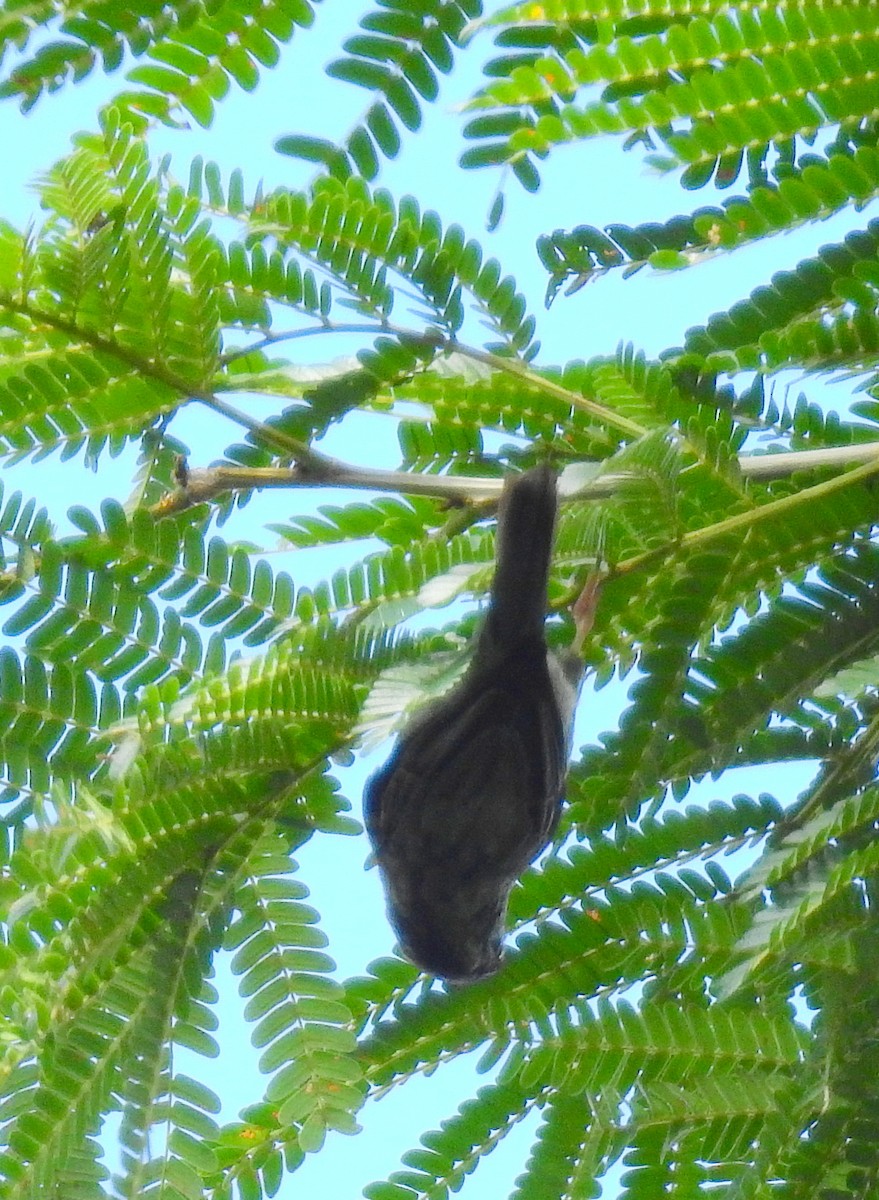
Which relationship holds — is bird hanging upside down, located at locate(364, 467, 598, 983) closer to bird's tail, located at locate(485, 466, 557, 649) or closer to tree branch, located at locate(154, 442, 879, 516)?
bird's tail, located at locate(485, 466, 557, 649)

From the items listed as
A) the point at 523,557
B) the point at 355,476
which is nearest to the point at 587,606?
the point at 523,557

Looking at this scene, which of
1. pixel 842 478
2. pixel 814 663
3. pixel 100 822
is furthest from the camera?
pixel 814 663

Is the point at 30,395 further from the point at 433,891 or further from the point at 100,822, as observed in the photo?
the point at 433,891

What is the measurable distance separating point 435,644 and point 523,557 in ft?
0.68

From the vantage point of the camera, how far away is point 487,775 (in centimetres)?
216

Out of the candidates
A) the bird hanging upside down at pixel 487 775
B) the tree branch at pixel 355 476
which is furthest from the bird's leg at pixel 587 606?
the tree branch at pixel 355 476

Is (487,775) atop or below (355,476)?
below

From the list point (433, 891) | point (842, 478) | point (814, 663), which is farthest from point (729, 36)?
point (433, 891)

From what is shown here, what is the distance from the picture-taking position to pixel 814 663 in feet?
6.23

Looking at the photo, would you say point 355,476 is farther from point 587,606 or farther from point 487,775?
point 487,775

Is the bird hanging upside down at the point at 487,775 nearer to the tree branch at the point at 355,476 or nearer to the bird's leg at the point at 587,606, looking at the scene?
the bird's leg at the point at 587,606

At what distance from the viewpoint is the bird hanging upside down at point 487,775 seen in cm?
185

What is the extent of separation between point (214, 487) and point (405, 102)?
575 mm

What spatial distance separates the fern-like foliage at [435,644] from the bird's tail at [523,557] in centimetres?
8
